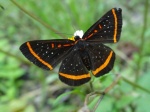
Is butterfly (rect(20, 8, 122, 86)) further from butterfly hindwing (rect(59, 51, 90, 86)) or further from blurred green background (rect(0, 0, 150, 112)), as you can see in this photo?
blurred green background (rect(0, 0, 150, 112))

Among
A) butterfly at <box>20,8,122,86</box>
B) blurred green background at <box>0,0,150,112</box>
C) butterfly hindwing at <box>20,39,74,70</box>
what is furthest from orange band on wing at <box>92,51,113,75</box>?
blurred green background at <box>0,0,150,112</box>

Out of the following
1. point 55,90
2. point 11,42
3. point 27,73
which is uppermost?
point 11,42

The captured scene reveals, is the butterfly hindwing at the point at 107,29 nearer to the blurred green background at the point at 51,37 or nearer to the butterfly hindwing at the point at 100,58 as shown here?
the butterfly hindwing at the point at 100,58

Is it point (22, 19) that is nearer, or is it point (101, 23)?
point (101, 23)

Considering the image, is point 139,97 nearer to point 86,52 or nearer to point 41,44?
point 86,52

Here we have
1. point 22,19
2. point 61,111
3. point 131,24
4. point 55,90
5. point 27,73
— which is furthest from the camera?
point 22,19

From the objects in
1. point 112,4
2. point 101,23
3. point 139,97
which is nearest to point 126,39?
point 112,4

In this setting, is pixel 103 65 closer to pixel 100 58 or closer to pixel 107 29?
pixel 100 58

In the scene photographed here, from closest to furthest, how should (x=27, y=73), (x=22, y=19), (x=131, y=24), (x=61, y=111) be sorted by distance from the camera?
1. (x=61, y=111)
2. (x=27, y=73)
3. (x=131, y=24)
4. (x=22, y=19)
